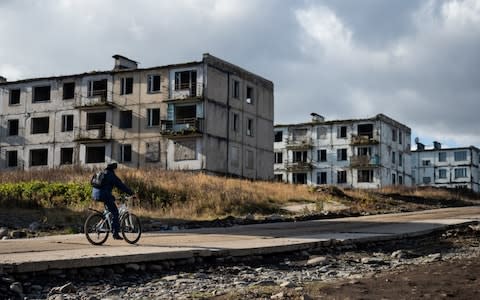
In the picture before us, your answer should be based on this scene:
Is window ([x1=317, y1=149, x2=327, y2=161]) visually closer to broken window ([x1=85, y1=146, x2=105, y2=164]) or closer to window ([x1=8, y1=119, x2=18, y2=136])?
broken window ([x1=85, y1=146, x2=105, y2=164])

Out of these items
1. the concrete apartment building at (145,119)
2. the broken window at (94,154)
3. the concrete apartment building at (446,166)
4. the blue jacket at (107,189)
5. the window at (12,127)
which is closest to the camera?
the blue jacket at (107,189)

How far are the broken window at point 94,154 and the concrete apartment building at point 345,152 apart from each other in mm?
27308

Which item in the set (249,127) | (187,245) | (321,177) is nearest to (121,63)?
(249,127)

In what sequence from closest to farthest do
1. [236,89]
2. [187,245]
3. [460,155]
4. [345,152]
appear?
[187,245] < [236,89] < [345,152] < [460,155]

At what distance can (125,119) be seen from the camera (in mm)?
53406

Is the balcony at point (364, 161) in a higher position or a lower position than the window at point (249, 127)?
lower

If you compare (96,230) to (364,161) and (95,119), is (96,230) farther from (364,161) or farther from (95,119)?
(364,161)

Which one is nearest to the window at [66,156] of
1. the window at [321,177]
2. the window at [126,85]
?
the window at [126,85]

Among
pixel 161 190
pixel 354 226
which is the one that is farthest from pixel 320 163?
pixel 354 226

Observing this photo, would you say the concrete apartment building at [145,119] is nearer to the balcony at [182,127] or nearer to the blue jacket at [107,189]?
the balcony at [182,127]

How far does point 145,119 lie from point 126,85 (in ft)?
11.6

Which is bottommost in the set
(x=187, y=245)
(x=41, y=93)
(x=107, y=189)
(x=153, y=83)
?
(x=187, y=245)

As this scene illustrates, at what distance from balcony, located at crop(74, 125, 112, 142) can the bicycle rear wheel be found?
39649 mm

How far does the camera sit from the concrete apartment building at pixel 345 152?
72.2 metres
